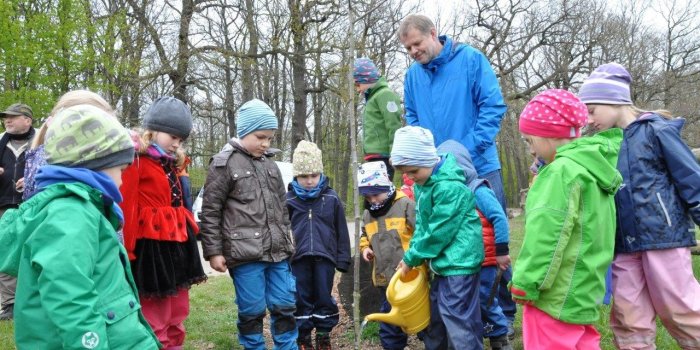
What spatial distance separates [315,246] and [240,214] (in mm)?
957

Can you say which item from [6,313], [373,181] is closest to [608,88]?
[373,181]

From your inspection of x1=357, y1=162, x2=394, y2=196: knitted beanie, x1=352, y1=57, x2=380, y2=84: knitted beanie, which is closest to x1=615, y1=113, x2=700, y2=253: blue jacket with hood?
x1=357, y1=162, x2=394, y2=196: knitted beanie

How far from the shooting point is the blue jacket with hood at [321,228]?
4.89 m

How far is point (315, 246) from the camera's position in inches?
192

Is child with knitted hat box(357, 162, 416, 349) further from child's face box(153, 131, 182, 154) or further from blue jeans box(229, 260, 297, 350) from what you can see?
child's face box(153, 131, 182, 154)

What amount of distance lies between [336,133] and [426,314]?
102 feet

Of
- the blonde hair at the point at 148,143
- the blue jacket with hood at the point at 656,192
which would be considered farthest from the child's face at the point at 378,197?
the blue jacket with hood at the point at 656,192

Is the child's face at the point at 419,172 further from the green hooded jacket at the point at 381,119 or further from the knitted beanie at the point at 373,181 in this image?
the green hooded jacket at the point at 381,119

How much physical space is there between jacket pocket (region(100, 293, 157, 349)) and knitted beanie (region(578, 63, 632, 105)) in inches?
106

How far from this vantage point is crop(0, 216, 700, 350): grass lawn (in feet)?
15.2

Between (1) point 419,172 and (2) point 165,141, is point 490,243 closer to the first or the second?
(1) point 419,172

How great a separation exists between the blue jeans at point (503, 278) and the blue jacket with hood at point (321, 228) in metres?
1.28

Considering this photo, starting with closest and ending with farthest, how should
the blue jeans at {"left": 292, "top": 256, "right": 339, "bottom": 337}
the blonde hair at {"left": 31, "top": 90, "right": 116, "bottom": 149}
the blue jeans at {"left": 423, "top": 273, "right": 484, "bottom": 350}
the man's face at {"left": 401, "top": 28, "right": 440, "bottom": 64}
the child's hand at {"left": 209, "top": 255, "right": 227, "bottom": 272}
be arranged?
the blonde hair at {"left": 31, "top": 90, "right": 116, "bottom": 149}, the blue jeans at {"left": 423, "top": 273, "right": 484, "bottom": 350}, the child's hand at {"left": 209, "top": 255, "right": 227, "bottom": 272}, the man's face at {"left": 401, "top": 28, "right": 440, "bottom": 64}, the blue jeans at {"left": 292, "top": 256, "right": 339, "bottom": 337}

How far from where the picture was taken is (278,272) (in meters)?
4.21
